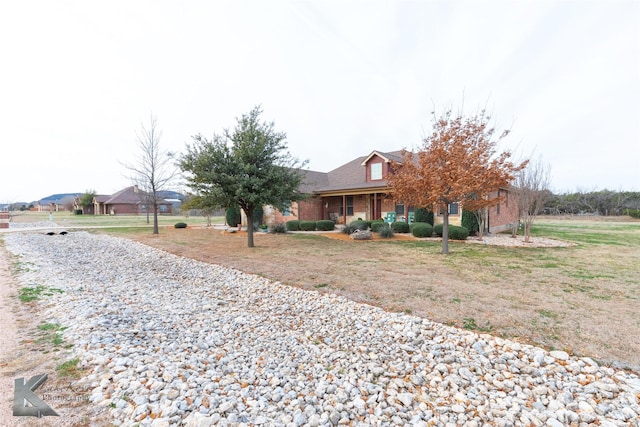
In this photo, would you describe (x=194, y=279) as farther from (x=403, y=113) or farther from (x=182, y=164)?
(x=403, y=113)

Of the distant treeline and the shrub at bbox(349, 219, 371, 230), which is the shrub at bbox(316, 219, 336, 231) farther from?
the distant treeline

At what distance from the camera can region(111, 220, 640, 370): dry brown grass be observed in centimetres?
385

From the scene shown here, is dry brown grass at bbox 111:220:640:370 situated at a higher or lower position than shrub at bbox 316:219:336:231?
lower

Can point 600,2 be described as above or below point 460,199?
above

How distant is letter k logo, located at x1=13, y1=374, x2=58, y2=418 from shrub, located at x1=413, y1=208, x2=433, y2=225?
1600 cm

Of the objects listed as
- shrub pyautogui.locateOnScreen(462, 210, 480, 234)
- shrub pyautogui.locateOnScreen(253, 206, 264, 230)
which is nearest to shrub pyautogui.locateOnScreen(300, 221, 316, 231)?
shrub pyautogui.locateOnScreen(253, 206, 264, 230)

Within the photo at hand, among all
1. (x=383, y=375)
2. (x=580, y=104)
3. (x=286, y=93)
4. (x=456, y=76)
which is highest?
(x=286, y=93)

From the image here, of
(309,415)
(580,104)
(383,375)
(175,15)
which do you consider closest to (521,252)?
(580,104)

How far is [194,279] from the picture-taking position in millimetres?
7078

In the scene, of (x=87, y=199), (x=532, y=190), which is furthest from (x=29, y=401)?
(x=87, y=199)

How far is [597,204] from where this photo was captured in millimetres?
37719

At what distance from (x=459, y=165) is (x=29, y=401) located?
10.4 meters

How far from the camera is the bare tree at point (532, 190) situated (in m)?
13.1

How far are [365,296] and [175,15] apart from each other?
39.6 ft
